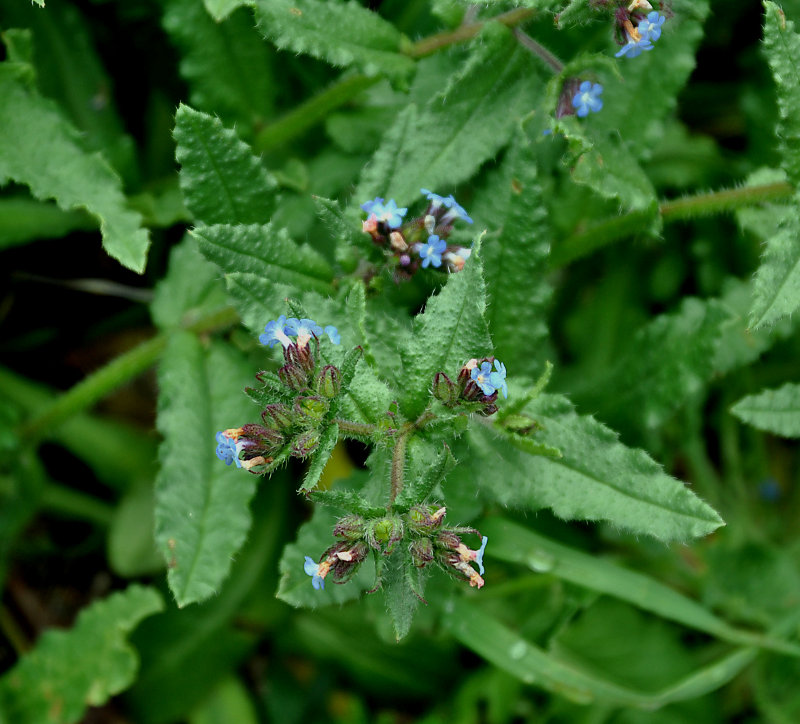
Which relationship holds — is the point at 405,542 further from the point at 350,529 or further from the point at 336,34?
the point at 336,34

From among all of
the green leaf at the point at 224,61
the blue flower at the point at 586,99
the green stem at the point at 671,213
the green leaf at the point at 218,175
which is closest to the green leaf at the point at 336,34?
the green leaf at the point at 218,175

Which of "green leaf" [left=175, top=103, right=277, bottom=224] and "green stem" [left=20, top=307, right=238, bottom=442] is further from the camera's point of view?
"green stem" [left=20, top=307, right=238, bottom=442]

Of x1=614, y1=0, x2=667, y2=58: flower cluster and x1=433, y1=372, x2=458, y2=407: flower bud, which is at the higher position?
x1=614, y1=0, x2=667, y2=58: flower cluster

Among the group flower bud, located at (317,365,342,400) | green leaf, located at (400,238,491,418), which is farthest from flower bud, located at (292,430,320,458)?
green leaf, located at (400,238,491,418)

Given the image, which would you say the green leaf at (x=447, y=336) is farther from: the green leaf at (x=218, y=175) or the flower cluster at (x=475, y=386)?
the green leaf at (x=218, y=175)

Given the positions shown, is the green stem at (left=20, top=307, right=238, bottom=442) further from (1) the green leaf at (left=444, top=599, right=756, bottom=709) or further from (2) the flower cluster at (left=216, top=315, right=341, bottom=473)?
(1) the green leaf at (left=444, top=599, right=756, bottom=709)

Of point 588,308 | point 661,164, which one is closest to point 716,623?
point 588,308

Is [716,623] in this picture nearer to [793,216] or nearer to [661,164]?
[793,216]
